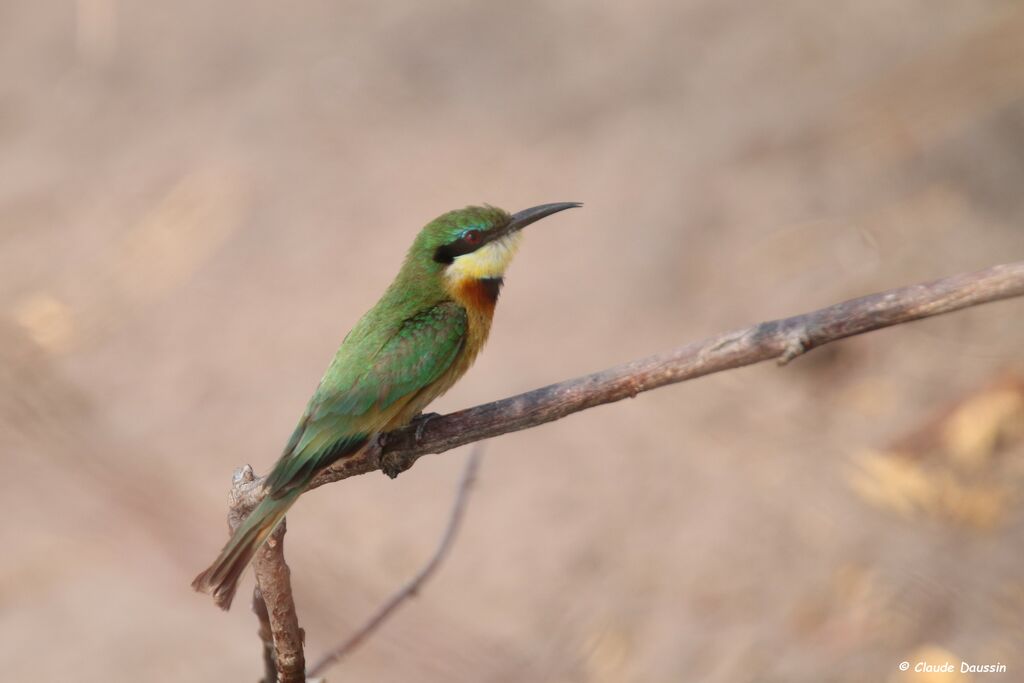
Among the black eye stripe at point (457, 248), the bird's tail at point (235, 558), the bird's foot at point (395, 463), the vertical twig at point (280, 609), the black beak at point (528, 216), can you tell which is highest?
the black beak at point (528, 216)

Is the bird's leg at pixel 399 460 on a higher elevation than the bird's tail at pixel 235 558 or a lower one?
higher

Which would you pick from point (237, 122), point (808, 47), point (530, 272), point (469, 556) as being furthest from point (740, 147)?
point (237, 122)

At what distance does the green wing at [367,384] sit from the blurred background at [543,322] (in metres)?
1.28

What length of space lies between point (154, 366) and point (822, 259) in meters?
3.01

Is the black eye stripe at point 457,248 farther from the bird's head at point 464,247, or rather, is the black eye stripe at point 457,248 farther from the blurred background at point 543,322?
the blurred background at point 543,322

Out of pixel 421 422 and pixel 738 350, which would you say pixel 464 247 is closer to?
pixel 421 422

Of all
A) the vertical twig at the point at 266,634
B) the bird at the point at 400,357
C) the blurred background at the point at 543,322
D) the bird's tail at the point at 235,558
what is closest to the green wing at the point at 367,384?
the bird at the point at 400,357

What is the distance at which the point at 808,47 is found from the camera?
5.10 metres

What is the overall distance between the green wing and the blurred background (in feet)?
4.19

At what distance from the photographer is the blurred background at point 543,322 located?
148 inches

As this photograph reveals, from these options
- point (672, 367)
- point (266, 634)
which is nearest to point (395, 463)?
point (266, 634)

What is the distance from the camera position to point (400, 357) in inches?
97.3

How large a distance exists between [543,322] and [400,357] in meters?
2.26

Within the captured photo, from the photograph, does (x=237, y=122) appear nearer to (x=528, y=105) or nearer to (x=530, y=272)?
(x=528, y=105)
